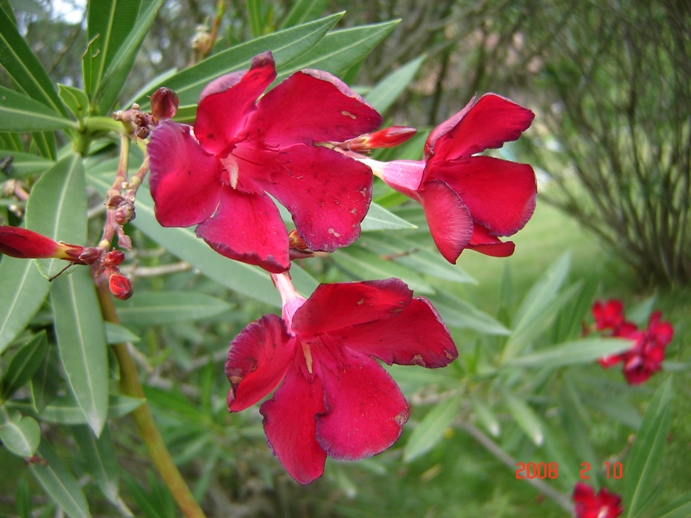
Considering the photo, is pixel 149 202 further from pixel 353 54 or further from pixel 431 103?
pixel 431 103

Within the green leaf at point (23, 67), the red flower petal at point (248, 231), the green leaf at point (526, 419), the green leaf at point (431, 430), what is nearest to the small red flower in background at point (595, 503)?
the green leaf at point (526, 419)

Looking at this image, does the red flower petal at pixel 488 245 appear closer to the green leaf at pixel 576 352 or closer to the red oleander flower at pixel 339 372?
the red oleander flower at pixel 339 372

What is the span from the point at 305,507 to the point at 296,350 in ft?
6.74

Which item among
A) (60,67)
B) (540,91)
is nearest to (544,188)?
(540,91)

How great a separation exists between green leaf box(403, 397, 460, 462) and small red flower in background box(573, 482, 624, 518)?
436mm

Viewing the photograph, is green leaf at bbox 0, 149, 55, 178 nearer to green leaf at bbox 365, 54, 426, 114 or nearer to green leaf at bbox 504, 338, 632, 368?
green leaf at bbox 365, 54, 426, 114

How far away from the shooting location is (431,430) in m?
1.85

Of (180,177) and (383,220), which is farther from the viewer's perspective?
(383,220)

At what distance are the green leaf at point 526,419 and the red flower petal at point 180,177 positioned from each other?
1.47 meters

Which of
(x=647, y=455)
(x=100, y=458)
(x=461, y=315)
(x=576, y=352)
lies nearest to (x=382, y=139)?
(x=461, y=315)

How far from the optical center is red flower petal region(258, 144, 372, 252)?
0.67 metres

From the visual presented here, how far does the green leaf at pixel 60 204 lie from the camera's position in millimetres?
844

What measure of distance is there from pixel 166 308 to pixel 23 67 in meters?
0.60

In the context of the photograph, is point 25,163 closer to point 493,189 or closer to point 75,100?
point 75,100
